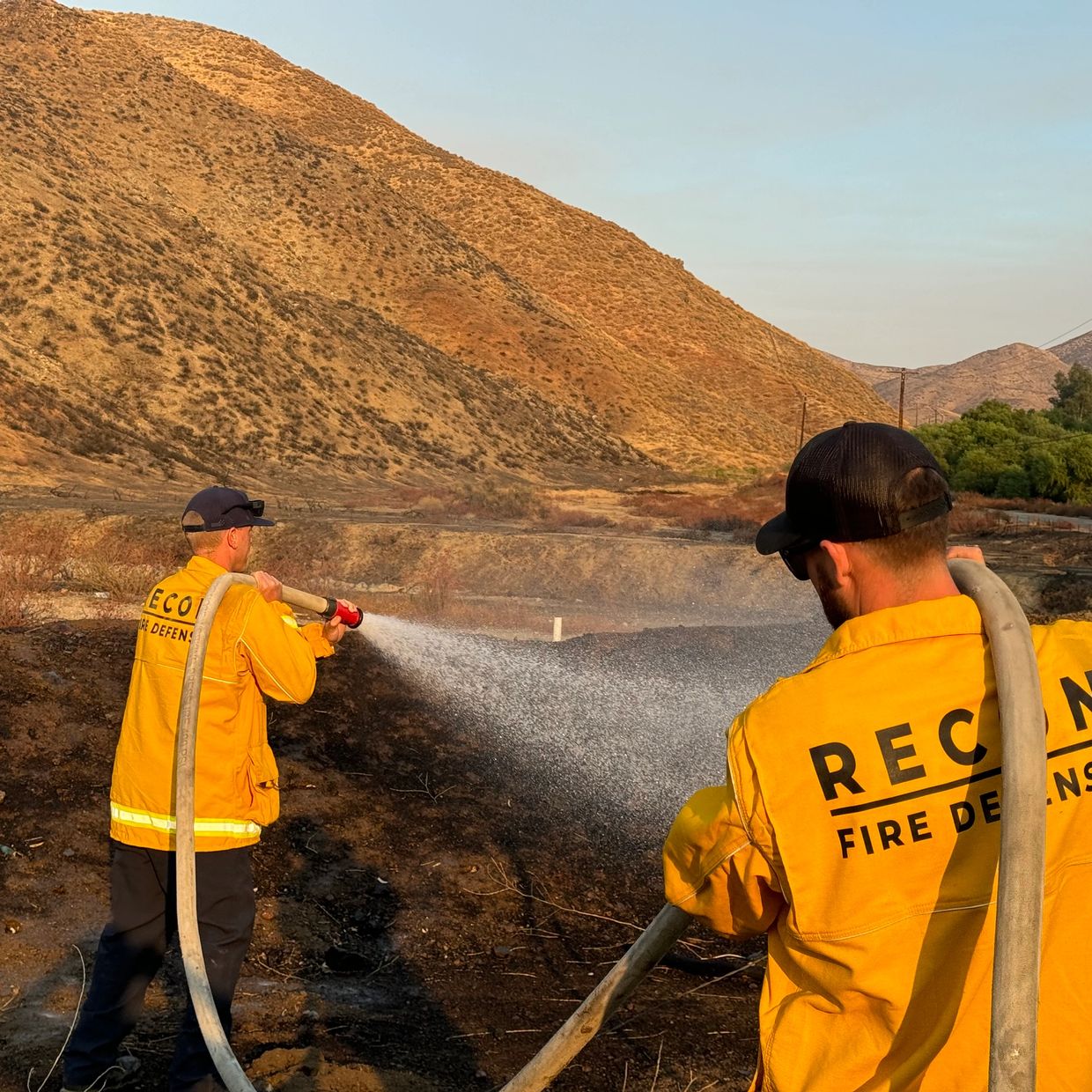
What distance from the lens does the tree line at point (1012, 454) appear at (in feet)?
130

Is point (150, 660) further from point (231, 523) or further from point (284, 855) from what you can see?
point (284, 855)

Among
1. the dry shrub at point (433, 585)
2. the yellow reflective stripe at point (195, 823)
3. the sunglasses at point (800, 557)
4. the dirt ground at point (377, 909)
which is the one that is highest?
the sunglasses at point (800, 557)

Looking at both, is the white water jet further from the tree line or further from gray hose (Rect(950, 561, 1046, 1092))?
the tree line

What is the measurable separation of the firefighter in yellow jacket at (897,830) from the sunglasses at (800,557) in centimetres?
10

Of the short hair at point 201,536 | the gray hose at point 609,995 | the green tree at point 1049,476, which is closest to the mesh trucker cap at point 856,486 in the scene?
the gray hose at point 609,995

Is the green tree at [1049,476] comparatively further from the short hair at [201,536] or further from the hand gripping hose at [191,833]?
the hand gripping hose at [191,833]

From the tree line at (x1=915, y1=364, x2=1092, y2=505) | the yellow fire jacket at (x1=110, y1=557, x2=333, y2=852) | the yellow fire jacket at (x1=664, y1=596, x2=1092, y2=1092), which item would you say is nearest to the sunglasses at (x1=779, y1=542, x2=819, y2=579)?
Answer: the yellow fire jacket at (x1=664, y1=596, x2=1092, y2=1092)

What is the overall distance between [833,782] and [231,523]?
A: 9.81ft

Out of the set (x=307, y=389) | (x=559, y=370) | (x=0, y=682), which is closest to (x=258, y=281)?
(x=307, y=389)

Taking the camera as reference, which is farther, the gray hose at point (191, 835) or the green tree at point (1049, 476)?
the green tree at point (1049, 476)

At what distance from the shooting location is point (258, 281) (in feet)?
→ 164

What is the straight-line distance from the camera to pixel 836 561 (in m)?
1.80

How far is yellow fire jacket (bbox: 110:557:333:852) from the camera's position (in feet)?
12.9

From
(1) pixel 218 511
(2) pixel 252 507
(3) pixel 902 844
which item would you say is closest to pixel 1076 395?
(2) pixel 252 507
